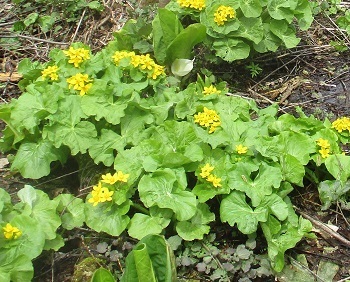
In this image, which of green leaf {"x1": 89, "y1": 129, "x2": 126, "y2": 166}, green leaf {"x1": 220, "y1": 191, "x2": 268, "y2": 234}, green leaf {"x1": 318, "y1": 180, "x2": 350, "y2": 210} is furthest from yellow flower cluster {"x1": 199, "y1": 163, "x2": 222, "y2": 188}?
green leaf {"x1": 318, "y1": 180, "x2": 350, "y2": 210}

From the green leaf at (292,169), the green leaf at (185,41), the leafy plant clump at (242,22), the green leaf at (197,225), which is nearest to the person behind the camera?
the green leaf at (197,225)

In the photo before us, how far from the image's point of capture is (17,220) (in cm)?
254

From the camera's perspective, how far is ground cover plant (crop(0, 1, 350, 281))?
271cm

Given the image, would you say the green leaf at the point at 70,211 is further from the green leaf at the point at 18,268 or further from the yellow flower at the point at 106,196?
the green leaf at the point at 18,268

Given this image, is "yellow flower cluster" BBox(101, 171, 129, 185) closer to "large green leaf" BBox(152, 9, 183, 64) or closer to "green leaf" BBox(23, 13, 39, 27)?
"large green leaf" BBox(152, 9, 183, 64)

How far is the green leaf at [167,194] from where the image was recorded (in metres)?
2.69

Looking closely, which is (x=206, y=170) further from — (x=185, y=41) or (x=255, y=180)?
(x=185, y=41)

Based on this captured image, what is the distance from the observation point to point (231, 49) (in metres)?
3.70

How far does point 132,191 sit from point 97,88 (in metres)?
0.64

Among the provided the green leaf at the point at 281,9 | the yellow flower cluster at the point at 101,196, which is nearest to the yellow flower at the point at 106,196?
the yellow flower cluster at the point at 101,196

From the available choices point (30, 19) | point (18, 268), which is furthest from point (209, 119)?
point (30, 19)

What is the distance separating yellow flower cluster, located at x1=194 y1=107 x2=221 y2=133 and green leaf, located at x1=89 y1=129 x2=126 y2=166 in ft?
1.40

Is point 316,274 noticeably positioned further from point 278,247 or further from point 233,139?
point 233,139

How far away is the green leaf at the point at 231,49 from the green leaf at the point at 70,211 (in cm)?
143
